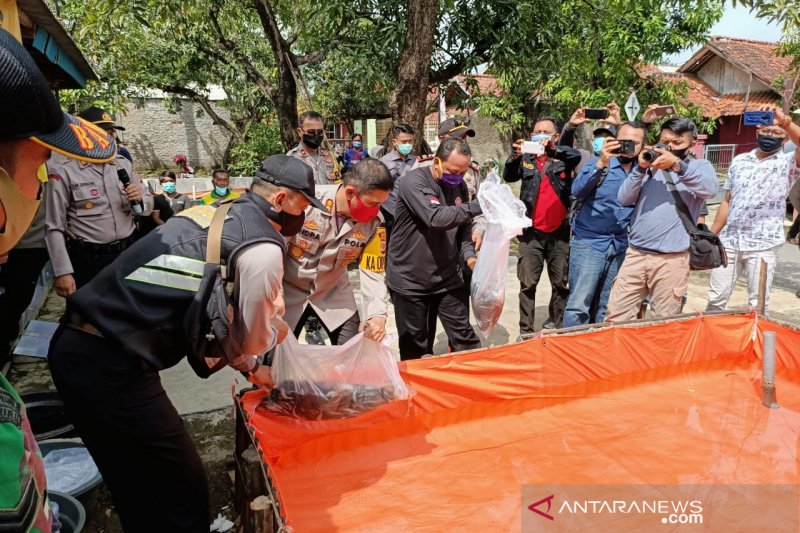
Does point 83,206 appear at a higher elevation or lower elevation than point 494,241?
higher

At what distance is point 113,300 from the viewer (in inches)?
70.5


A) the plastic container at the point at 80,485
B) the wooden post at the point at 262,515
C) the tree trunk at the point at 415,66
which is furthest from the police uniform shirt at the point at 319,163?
the wooden post at the point at 262,515

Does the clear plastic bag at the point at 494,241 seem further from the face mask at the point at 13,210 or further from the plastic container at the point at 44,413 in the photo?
the face mask at the point at 13,210

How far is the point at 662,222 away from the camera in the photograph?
12.4 feet

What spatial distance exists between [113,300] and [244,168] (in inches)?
585

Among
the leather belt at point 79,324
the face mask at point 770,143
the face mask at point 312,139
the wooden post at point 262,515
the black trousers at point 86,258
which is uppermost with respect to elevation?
the face mask at point 312,139

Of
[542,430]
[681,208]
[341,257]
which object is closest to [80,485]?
[341,257]

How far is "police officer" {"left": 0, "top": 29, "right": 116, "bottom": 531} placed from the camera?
0.94 meters

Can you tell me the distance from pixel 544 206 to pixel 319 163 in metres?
2.07

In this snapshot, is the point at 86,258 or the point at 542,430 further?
the point at 86,258

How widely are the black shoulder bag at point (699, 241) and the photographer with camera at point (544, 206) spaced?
0.84m

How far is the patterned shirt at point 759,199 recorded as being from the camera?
4.18 metres

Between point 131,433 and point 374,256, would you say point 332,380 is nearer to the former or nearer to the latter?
point 374,256

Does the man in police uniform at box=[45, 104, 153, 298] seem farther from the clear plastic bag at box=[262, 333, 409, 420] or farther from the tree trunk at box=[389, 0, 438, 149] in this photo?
the tree trunk at box=[389, 0, 438, 149]
